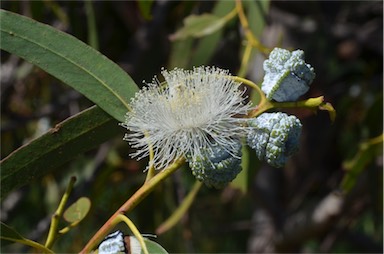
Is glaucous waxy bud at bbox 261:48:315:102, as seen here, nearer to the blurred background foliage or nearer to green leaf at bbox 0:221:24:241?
green leaf at bbox 0:221:24:241

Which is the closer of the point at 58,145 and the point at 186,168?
the point at 58,145

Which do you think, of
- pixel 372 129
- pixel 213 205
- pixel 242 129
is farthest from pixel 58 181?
pixel 242 129

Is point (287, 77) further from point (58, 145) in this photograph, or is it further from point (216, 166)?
point (58, 145)

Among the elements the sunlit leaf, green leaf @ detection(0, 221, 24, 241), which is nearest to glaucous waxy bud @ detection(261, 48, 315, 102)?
the sunlit leaf

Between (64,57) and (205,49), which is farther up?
(64,57)

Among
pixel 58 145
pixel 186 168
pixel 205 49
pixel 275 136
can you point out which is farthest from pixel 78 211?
pixel 186 168

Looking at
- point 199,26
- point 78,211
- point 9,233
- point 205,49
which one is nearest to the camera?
point 9,233

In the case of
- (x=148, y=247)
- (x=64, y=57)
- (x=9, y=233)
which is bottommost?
(x=148, y=247)

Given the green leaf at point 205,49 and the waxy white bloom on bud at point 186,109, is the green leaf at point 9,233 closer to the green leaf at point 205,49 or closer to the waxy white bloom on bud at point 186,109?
the waxy white bloom on bud at point 186,109
